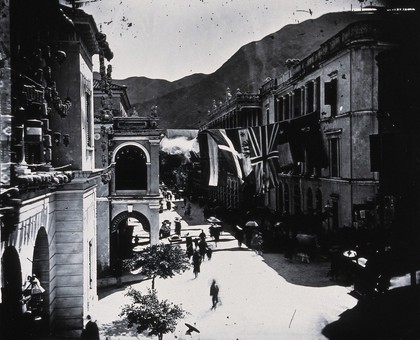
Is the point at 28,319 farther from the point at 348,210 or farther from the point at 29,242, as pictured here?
the point at 348,210

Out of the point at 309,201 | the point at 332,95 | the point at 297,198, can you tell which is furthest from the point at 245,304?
the point at 297,198

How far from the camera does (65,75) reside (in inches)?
509

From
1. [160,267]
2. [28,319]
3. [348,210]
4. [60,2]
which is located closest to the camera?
[28,319]

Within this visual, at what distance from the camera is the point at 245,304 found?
15.6m

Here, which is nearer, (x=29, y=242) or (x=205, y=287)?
(x=29, y=242)

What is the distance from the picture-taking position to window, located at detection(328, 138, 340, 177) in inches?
977

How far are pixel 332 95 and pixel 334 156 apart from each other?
3.59 meters

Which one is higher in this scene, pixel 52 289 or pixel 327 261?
pixel 52 289

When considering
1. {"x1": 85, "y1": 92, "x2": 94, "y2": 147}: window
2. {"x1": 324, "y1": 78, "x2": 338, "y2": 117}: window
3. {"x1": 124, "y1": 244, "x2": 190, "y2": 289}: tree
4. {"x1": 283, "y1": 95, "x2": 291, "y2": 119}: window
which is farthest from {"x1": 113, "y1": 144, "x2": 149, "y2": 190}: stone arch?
{"x1": 283, "y1": 95, "x2": 291, "y2": 119}: window

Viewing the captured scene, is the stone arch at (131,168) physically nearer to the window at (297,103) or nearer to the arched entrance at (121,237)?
the arched entrance at (121,237)

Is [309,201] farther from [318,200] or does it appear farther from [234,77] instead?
[234,77]

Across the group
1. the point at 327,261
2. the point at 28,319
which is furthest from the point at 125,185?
the point at 28,319

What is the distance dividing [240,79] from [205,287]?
146 feet

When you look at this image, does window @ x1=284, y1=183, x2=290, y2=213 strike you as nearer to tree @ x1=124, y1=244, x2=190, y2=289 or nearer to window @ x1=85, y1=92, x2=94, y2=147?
tree @ x1=124, y1=244, x2=190, y2=289
